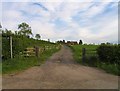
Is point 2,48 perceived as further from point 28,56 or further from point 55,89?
point 55,89

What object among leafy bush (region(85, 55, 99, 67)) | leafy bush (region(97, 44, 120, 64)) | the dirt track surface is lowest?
the dirt track surface

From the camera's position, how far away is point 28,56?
24.6 meters

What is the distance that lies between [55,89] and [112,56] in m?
10.5

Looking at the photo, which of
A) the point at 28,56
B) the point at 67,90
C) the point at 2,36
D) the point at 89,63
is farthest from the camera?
the point at 28,56

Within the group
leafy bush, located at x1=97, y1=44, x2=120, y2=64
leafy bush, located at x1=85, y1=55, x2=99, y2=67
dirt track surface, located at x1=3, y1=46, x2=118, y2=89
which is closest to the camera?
dirt track surface, located at x1=3, y1=46, x2=118, y2=89

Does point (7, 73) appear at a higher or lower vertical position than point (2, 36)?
lower

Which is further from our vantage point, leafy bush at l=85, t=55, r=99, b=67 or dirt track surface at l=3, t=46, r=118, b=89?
leafy bush at l=85, t=55, r=99, b=67

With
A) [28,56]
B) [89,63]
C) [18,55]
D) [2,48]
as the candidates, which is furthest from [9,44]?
[89,63]

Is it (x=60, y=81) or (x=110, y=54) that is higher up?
(x=110, y=54)

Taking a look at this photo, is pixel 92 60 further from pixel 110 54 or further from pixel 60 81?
pixel 60 81

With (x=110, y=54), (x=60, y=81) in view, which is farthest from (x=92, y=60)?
(x=60, y=81)

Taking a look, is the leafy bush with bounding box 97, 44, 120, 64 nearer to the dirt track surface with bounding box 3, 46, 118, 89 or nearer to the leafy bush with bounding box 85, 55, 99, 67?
the leafy bush with bounding box 85, 55, 99, 67

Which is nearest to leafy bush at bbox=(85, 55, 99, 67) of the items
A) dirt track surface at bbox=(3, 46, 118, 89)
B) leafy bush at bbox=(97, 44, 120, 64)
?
leafy bush at bbox=(97, 44, 120, 64)

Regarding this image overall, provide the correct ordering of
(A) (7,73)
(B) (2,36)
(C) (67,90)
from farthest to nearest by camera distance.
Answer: (B) (2,36)
(A) (7,73)
(C) (67,90)
